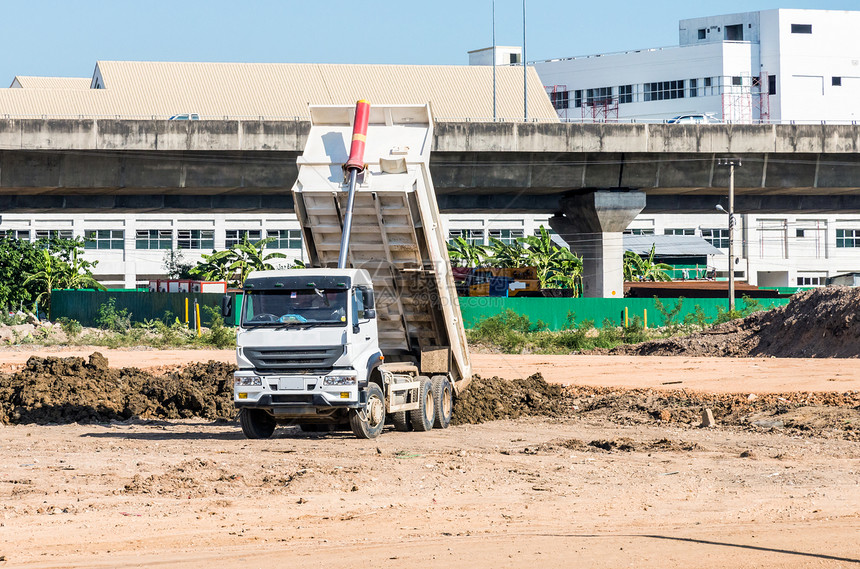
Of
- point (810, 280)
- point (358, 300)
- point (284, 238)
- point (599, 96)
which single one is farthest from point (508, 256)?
point (358, 300)

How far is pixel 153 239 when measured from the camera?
8781cm

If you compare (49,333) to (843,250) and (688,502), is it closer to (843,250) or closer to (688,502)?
(688,502)

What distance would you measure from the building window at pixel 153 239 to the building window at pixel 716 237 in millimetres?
48164

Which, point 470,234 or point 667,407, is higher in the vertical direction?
point 470,234

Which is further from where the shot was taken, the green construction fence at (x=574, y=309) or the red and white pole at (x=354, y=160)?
the green construction fence at (x=574, y=309)

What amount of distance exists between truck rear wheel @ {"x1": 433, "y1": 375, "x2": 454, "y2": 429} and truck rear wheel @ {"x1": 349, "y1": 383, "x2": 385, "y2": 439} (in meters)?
1.47

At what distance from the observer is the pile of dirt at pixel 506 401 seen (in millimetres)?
19359

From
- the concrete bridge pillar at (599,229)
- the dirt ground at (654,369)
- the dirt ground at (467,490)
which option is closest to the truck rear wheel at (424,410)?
the dirt ground at (467,490)

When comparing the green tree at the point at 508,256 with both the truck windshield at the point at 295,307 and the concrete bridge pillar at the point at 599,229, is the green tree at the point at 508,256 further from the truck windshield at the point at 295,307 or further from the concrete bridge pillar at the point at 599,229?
the truck windshield at the point at 295,307

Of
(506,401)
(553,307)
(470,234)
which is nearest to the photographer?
(506,401)

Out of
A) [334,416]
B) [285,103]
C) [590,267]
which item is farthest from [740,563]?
[285,103]

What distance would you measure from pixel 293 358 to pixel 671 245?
7710 centimetres

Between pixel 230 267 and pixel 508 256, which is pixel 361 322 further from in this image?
pixel 508 256

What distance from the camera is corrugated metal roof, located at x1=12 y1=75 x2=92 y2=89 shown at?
83.7 metres
